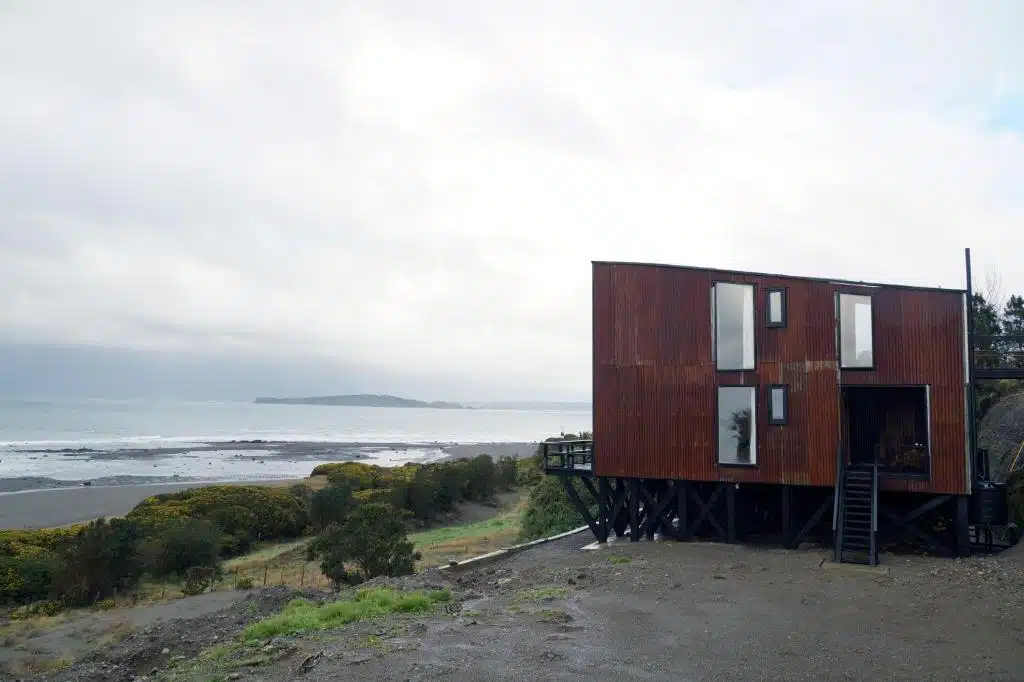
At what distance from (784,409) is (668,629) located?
764cm

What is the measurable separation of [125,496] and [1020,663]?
4286 centimetres

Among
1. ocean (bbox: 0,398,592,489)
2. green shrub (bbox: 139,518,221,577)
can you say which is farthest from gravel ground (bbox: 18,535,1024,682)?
ocean (bbox: 0,398,592,489)

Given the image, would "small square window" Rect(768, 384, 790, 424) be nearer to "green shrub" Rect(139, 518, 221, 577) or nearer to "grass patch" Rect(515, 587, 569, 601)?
"grass patch" Rect(515, 587, 569, 601)

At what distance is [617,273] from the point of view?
18.8 metres

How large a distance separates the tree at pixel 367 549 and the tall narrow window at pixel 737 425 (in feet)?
26.0

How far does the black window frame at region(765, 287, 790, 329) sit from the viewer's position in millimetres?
17031

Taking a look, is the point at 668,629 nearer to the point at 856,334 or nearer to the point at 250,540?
the point at 856,334

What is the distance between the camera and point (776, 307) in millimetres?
17172

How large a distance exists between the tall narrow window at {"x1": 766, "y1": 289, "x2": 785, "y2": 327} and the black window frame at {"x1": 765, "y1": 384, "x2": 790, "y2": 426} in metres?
→ 1.39

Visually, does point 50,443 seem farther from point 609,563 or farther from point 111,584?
point 609,563

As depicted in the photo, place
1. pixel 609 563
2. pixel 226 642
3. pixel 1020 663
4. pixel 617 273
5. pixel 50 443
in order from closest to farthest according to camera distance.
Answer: pixel 1020 663 → pixel 226 642 → pixel 609 563 → pixel 617 273 → pixel 50 443

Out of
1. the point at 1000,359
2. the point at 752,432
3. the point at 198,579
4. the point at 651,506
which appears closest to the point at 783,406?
the point at 752,432

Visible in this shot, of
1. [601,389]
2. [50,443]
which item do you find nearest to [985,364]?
[601,389]

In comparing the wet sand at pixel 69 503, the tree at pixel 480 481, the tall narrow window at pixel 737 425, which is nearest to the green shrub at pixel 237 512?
the wet sand at pixel 69 503
